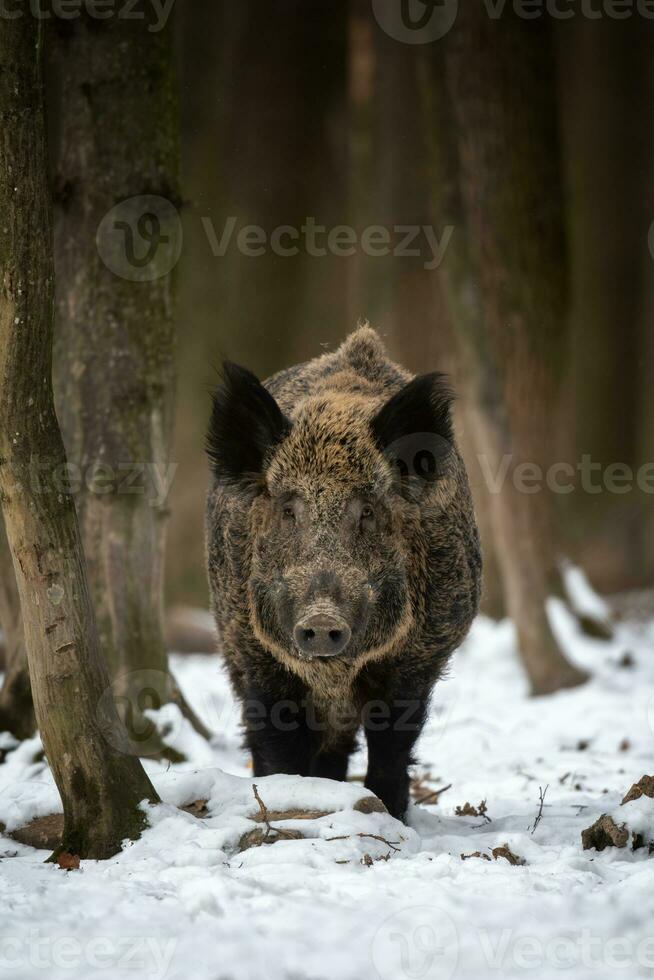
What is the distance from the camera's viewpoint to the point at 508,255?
9914 millimetres

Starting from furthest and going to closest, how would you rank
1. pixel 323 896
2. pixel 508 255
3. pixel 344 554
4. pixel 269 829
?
1. pixel 508 255
2. pixel 344 554
3. pixel 269 829
4. pixel 323 896

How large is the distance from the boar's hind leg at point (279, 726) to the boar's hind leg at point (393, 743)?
13.2 inches

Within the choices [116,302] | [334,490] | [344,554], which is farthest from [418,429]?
[116,302]

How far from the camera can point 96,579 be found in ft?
21.6

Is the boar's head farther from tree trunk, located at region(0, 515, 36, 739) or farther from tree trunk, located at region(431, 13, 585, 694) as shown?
tree trunk, located at region(431, 13, 585, 694)

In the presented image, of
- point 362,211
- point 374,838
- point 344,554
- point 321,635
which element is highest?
point 362,211

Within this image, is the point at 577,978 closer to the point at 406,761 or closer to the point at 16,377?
the point at 406,761

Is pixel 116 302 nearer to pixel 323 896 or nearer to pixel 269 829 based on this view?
pixel 269 829

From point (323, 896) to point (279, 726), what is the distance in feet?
5.61

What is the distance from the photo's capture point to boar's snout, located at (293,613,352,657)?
448 centimetres

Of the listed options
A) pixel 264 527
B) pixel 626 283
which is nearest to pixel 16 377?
pixel 264 527

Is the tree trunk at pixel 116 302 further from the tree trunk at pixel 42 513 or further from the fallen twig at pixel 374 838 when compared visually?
the fallen twig at pixel 374 838

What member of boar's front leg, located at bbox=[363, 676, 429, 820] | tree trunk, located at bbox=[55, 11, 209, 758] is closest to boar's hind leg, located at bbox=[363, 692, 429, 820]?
boar's front leg, located at bbox=[363, 676, 429, 820]

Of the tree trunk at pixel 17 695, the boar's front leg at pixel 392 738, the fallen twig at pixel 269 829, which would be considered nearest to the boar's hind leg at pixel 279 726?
the boar's front leg at pixel 392 738
